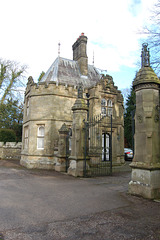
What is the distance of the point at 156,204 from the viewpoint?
5176 millimetres

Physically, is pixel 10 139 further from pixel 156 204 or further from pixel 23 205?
pixel 156 204

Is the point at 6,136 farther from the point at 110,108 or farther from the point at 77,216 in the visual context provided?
the point at 77,216

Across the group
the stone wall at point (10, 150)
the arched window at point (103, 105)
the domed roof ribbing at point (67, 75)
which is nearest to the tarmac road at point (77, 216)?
the arched window at point (103, 105)

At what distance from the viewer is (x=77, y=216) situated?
424cm

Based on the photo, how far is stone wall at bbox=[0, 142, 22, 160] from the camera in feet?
65.6

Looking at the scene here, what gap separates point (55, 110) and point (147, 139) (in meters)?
9.92

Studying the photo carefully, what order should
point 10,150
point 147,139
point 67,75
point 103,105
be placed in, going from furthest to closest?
point 10,150, point 67,75, point 103,105, point 147,139

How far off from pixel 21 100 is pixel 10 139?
7220mm

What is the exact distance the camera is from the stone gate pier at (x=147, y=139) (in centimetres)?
579

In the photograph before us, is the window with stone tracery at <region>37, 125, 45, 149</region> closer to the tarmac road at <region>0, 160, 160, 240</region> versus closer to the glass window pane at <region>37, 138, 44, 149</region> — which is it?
the glass window pane at <region>37, 138, 44, 149</region>

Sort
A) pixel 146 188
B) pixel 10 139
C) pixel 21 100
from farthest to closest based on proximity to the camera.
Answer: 1. pixel 21 100
2. pixel 10 139
3. pixel 146 188

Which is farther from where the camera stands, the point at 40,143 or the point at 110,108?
the point at 110,108

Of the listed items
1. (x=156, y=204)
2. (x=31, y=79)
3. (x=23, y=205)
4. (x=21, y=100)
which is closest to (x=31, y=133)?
Result: (x=31, y=79)

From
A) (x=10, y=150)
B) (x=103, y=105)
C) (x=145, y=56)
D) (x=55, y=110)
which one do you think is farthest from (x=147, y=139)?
(x=10, y=150)
